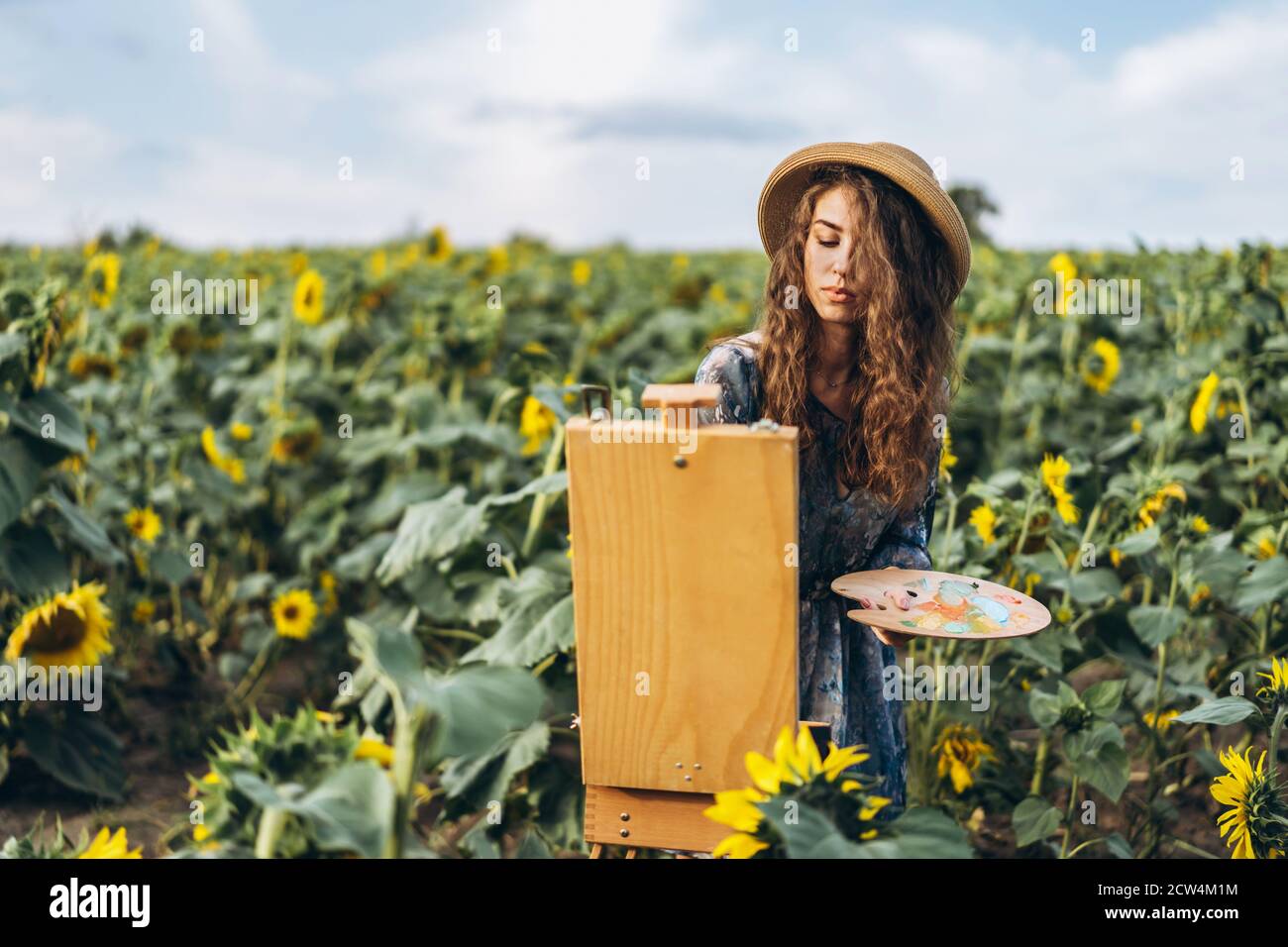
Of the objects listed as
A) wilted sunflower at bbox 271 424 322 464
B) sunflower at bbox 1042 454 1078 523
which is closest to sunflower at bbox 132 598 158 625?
wilted sunflower at bbox 271 424 322 464

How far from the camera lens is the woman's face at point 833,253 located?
5.48ft

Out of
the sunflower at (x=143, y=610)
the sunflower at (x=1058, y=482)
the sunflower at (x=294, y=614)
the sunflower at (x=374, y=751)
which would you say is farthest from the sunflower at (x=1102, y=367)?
the sunflower at (x=374, y=751)

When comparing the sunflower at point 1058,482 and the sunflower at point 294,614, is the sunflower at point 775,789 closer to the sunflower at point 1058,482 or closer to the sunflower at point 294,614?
the sunflower at point 1058,482

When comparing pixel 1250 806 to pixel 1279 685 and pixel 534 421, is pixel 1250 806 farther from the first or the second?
pixel 534 421

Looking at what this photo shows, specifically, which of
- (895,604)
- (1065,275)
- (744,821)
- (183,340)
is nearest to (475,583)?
(895,604)

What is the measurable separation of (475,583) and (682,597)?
5.02 feet

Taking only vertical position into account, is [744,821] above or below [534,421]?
below

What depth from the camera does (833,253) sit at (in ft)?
5.55

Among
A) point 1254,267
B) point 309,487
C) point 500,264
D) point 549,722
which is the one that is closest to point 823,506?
point 549,722

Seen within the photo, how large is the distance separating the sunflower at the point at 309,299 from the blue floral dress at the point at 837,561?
3.02 meters

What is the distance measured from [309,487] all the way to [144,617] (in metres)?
0.97

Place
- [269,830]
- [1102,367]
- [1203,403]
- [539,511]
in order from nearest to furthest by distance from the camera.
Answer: [269,830], [539,511], [1203,403], [1102,367]
